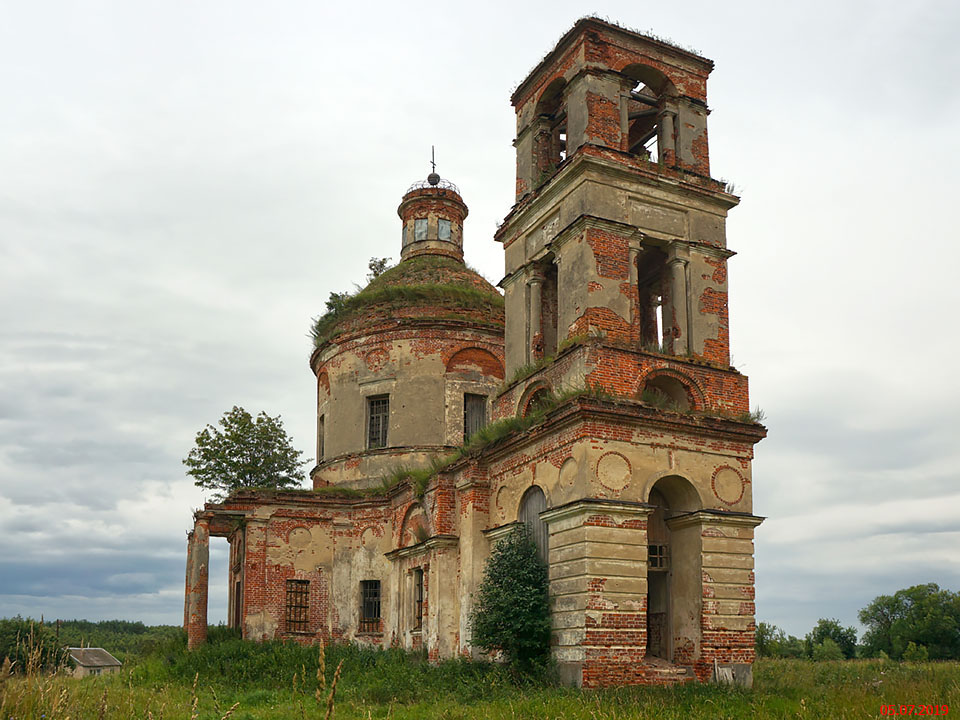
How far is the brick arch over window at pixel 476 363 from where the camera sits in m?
24.7

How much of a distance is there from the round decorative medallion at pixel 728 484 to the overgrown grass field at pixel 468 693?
123 inches

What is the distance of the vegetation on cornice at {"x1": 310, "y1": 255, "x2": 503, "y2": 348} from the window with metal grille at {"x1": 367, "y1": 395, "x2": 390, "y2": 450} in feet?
8.63

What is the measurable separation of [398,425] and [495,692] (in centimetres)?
1155

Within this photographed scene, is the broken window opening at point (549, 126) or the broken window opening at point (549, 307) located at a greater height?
the broken window opening at point (549, 126)

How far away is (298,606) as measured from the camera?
22969mm

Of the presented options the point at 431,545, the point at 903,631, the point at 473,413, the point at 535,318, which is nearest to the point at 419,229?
the point at 473,413

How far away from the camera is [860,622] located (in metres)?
41.0

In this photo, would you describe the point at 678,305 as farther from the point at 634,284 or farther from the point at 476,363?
the point at 476,363

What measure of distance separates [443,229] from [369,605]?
12.4m

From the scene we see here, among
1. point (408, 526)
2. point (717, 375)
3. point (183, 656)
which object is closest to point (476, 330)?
point (408, 526)

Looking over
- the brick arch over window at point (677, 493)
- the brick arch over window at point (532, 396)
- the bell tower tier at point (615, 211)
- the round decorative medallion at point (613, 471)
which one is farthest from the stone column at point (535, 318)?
the round decorative medallion at point (613, 471)

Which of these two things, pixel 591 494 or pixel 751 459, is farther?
pixel 751 459

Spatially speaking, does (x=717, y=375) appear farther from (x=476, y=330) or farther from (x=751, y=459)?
(x=476, y=330)

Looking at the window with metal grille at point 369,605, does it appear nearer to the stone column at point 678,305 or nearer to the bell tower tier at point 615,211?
the bell tower tier at point 615,211
